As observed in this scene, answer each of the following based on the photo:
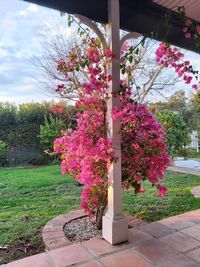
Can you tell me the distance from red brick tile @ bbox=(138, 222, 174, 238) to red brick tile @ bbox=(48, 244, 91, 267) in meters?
0.76

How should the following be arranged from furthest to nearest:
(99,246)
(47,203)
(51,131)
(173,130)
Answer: (51,131), (173,130), (47,203), (99,246)

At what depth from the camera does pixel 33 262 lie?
212cm

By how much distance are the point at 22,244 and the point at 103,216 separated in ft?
2.90

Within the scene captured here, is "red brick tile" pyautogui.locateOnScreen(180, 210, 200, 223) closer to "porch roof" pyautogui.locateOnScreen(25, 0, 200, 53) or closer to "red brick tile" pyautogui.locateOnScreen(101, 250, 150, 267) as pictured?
"red brick tile" pyautogui.locateOnScreen(101, 250, 150, 267)

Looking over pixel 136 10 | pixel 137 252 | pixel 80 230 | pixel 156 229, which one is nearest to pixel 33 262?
pixel 80 230

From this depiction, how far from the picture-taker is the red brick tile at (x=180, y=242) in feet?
7.59

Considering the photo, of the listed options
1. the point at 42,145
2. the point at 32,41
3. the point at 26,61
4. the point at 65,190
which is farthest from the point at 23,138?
the point at 65,190

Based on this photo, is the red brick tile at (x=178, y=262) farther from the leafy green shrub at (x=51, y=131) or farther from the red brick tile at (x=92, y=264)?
the leafy green shrub at (x=51, y=131)

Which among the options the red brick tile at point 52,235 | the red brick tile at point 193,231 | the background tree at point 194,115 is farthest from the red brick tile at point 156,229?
the background tree at point 194,115

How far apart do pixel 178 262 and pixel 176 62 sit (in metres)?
1.84

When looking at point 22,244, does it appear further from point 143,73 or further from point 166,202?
point 143,73

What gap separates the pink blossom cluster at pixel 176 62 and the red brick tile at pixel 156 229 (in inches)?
62.5

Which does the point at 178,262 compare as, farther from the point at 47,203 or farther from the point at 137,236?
the point at 47,203

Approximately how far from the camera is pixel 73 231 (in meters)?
2.76
